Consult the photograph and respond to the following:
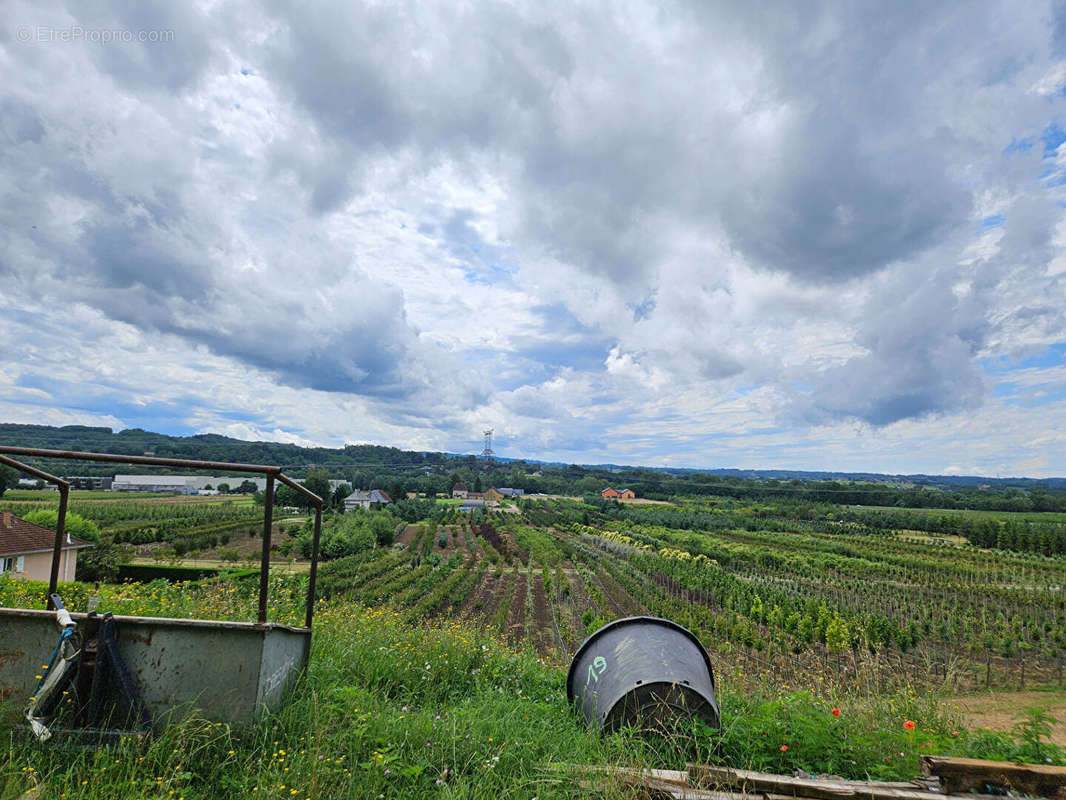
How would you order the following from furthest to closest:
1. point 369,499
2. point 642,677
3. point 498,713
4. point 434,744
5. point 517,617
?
point 369,499 → point 517,617 → point 498,713 → point 642,677 → point 434,744

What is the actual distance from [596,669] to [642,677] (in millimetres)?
514

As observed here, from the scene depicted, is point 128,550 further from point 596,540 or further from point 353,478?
→ point 353,478

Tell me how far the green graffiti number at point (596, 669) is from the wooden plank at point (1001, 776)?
2.17m

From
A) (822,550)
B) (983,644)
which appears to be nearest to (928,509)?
(822,550)

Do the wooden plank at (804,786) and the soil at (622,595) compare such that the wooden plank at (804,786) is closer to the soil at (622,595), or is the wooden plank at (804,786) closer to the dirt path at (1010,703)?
the dirt path at (1010,703)

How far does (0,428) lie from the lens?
44906 mm

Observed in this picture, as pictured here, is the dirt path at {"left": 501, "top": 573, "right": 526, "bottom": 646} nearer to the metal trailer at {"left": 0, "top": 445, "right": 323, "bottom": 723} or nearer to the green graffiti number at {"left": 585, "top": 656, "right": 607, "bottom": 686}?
the green graffiti number at {"left": 585, "top": 656, "right": 607, "bottom": 686}

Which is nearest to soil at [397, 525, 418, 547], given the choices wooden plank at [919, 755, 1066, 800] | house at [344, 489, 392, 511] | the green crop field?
house at [344, 489, 392, 511]

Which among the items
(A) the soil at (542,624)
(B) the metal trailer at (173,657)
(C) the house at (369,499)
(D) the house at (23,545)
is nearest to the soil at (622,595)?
(A) the soil at (542,624)

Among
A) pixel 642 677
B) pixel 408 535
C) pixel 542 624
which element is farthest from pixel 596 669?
pixel 408 535

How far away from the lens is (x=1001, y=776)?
3.25 m

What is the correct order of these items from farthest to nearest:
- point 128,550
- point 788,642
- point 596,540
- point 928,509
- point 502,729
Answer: point 928,509 < point 596,540 < point 128,550 < point 788,642 < point 502,729

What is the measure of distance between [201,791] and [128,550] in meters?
32.3

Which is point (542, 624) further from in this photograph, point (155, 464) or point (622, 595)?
point (155, 464)
